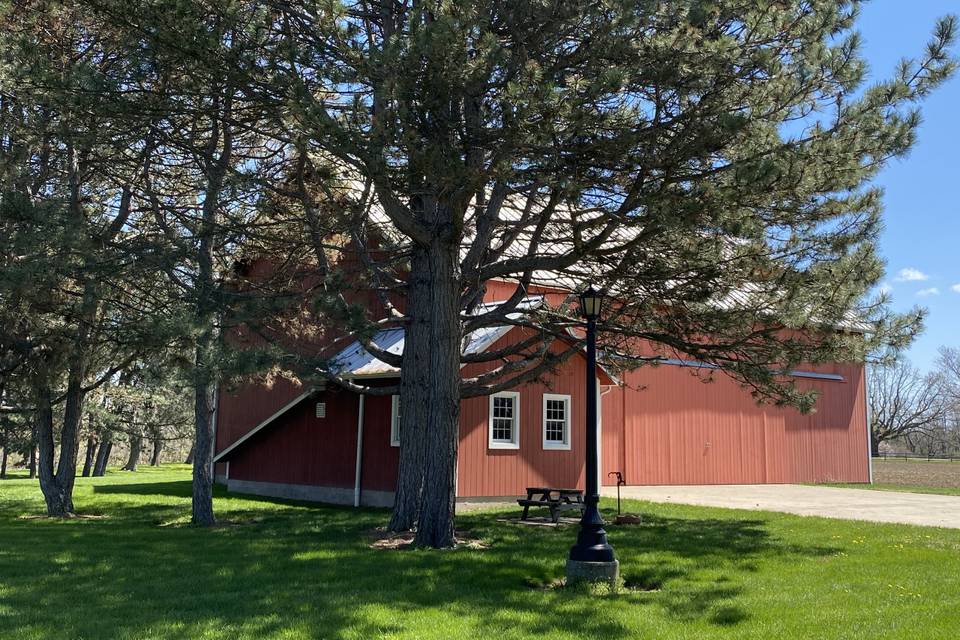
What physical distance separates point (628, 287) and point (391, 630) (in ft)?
21.8

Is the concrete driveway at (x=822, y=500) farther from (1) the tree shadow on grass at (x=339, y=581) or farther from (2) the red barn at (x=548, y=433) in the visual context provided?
(1) the tree shadow on grass at (x=339, y=581)

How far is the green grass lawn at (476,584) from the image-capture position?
6656mm

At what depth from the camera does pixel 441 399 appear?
1107cm

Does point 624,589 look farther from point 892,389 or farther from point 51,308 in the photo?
point 892,389

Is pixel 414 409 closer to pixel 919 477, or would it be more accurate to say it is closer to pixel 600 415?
pixel 600 415

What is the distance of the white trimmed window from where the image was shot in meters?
18.2

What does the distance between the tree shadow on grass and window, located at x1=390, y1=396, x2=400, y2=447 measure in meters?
4.15

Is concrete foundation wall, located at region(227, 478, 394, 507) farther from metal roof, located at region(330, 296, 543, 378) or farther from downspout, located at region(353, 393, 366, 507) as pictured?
metal roof, located at region(330, 296, 543, 378)

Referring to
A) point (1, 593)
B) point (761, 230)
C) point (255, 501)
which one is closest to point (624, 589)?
point (761, 230)

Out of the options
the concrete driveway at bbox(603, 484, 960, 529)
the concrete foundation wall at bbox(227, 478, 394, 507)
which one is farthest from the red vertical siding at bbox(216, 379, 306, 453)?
the concrete driveway at bbox(603, 484, 960, 529)

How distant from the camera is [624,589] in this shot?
8461 millimetres

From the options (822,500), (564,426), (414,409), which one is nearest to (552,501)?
(414,409)

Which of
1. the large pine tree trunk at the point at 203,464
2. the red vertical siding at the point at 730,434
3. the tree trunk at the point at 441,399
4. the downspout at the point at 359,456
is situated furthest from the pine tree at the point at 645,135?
the red vertical siding at the point at 730,434

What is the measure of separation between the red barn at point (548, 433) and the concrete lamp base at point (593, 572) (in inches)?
214
